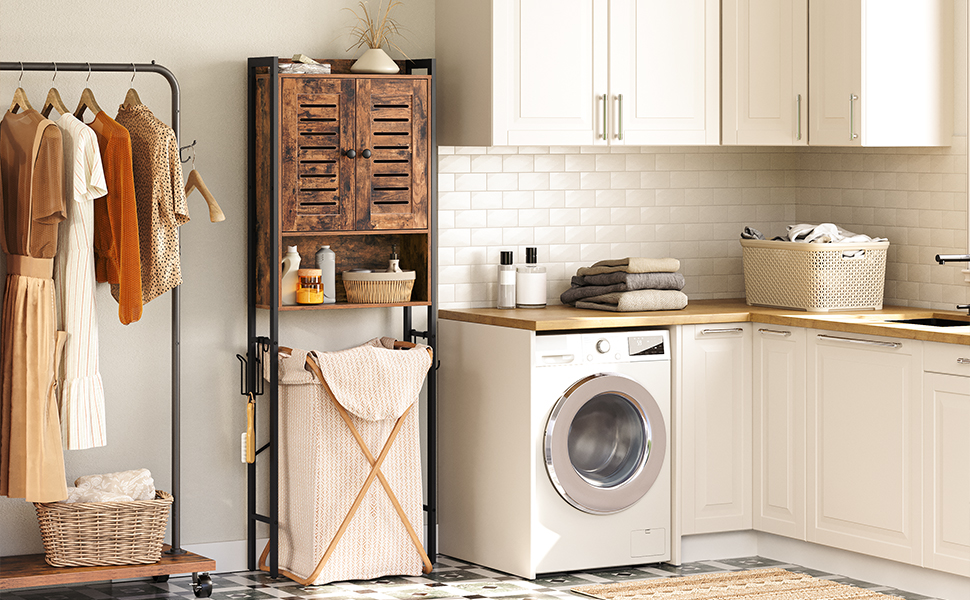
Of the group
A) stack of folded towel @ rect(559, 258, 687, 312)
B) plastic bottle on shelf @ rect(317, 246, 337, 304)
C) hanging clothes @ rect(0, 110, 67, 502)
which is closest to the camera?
hanging clothes @ rect(0, 110, 67, 502)

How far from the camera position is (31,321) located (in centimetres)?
404

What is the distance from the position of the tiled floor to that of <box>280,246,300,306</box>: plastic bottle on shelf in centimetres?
99

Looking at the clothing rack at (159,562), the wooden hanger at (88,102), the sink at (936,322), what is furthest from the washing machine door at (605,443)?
the wooden hanger at (88,102)

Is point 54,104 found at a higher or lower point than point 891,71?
lower

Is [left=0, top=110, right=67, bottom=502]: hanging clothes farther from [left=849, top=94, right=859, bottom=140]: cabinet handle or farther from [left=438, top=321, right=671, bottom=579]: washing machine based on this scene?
[left=849, top=94, right=859, bottom=140]: cabinet handle

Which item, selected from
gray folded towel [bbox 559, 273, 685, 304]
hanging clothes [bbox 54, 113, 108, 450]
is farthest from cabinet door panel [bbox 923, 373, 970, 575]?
hanging clothes [bbox 54, 113, 108, 450]

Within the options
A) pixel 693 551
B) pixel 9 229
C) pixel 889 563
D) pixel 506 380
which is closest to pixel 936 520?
pixel 889 563

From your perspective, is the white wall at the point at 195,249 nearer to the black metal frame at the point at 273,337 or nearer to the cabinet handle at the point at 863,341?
the black metal frame at the point at 273,337

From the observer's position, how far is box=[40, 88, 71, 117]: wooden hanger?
4.21 metres

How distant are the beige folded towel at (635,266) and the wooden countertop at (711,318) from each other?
0.16m

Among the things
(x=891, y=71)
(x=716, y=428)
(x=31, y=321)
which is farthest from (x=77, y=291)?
(x=891, y=71)

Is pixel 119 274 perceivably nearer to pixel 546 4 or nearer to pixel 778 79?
pixel 546 4

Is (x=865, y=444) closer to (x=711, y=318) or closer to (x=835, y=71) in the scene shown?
(x=711, y=318)

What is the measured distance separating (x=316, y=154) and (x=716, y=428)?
69.6 inches
